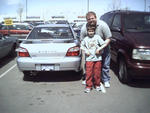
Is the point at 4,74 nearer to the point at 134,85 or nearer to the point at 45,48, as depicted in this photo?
the point at 45,48

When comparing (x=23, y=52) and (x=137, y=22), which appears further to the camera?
(x=137, y=22)

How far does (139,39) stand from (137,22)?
1256 millimetres

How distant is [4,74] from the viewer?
20.1ft

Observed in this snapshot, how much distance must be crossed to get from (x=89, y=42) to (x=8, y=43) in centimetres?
446

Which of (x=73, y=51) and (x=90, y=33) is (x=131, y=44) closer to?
(x=90, y=33)

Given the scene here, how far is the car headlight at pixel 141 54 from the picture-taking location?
4.29 metres

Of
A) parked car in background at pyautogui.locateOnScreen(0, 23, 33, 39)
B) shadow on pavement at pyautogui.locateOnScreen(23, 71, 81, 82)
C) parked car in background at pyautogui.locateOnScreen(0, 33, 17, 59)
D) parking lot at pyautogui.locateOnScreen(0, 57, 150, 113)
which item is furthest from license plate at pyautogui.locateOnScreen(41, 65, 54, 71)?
parked car in background at pyautogui.locateOnScreen(0, 23, 33, 39)

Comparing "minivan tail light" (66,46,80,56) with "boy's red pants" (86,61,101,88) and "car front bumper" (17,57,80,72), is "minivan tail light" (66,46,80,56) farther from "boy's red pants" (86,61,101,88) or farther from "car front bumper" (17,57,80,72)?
"boy's red pants" (86,61,101,88)

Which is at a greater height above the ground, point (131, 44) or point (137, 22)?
point (137, 22)

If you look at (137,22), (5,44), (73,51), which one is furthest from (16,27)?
(137,22)

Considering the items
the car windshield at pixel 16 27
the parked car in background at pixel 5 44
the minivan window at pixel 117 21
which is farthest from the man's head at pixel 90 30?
the car windshield at pixel 16 27

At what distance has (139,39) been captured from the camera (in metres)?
4.60

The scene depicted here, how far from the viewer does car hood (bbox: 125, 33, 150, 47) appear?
14.4ft

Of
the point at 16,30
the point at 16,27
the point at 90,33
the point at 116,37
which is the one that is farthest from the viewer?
the point at 16,27
